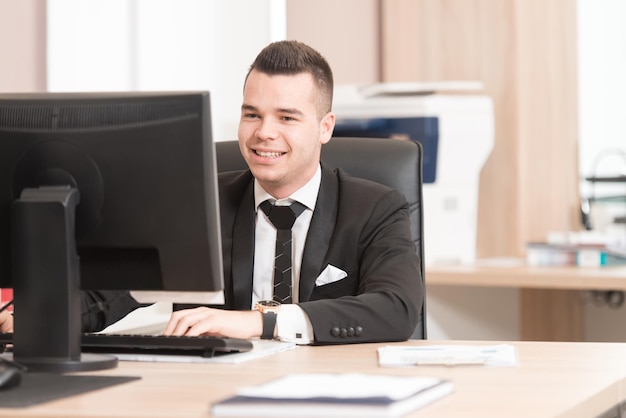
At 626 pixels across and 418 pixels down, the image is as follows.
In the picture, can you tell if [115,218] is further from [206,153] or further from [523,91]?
[523,91]

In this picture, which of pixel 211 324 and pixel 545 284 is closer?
pixel 211 324

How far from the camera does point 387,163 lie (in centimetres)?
231

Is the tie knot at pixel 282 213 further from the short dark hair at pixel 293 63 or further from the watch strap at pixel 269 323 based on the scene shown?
the watch strap at pixel 269 323

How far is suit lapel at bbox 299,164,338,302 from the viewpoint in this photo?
209 cm

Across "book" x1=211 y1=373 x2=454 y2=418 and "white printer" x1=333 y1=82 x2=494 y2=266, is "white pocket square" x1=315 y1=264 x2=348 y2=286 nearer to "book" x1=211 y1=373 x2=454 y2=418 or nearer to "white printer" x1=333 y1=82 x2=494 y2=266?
"book" x1=211 y1=373 x2=454 y2=418

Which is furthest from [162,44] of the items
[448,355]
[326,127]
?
[448,355]

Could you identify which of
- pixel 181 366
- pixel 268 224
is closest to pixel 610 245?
pixel 268 224

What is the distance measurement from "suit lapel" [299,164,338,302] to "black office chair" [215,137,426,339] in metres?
0.13

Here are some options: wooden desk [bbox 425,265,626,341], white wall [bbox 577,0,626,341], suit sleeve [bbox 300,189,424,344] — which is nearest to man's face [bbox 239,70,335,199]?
suit sleeve [bbox 300,189,424,344]

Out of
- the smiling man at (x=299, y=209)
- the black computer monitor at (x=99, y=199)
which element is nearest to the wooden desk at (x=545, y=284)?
the smiling man at (x=299, y=209)

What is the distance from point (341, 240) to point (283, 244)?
11cm

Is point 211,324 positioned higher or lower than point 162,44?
lower

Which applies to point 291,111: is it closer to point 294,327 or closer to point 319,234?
point 319,234

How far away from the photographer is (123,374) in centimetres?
153
